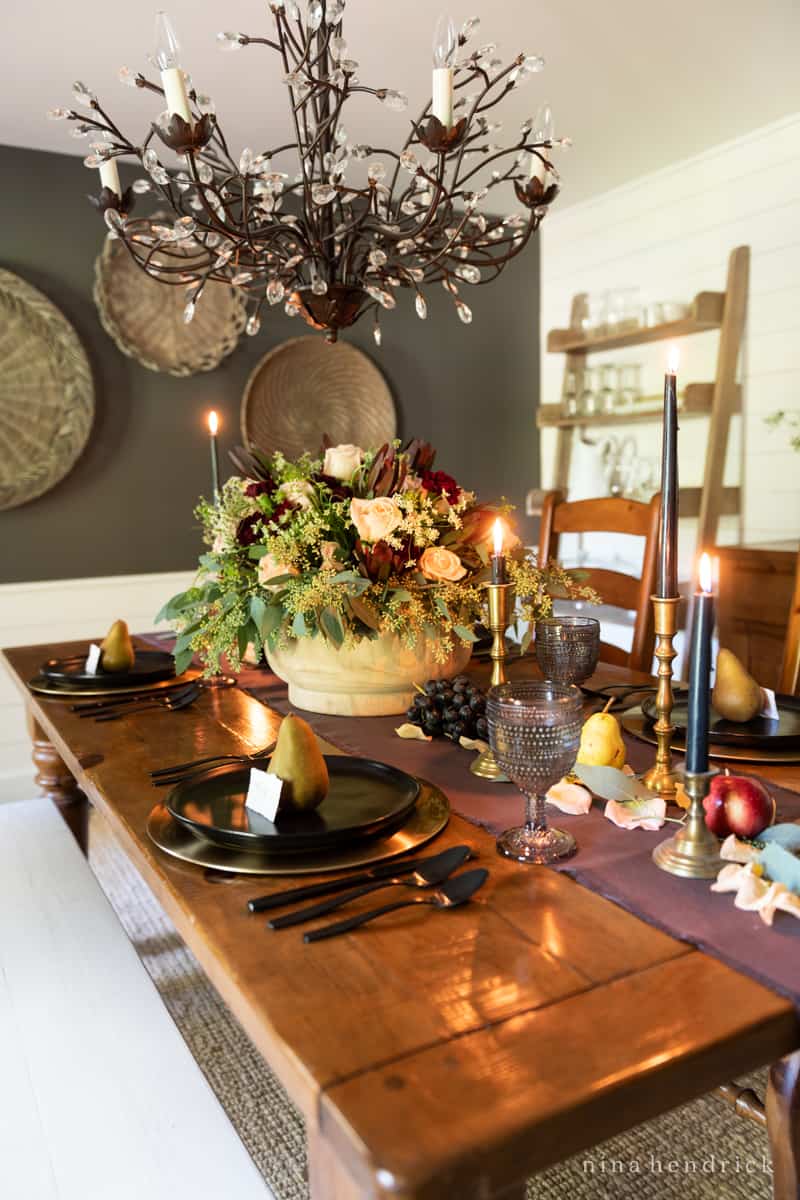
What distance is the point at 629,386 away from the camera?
3.72m

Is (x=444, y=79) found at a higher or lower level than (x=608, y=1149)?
higher

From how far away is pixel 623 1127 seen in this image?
60 cm

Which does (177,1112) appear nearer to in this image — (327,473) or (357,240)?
(327,473)

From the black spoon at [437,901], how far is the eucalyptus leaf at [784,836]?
0.29 meters

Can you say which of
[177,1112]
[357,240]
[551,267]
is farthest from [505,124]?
[177,1112]

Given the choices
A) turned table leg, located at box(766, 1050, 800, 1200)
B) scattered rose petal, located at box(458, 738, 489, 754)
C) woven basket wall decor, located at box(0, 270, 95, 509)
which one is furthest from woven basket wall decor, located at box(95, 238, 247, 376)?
turned table leg, located at box(766, 1050, 800, 1200)

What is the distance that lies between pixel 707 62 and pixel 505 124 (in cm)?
71

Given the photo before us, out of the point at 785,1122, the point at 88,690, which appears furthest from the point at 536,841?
the point at 88,690

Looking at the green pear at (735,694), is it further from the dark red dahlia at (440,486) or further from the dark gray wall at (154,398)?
the dark gray wall at (154,398)

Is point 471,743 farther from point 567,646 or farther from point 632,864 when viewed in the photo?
point 632,864

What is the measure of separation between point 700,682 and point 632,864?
22 cm

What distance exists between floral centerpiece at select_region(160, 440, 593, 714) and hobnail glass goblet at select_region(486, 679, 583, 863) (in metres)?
0.47

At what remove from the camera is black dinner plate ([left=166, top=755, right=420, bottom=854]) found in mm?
938

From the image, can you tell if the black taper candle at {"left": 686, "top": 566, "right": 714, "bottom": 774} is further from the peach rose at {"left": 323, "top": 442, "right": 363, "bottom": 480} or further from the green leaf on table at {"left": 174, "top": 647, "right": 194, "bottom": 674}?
the green leaf on table at {"left": 174, "top": 647, "right": 194, "bottom": 674}
